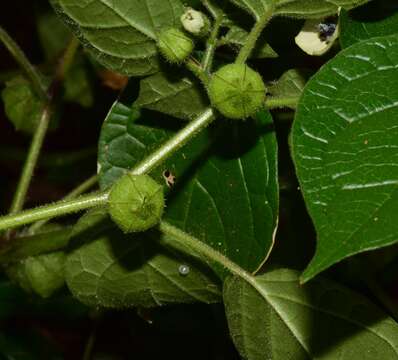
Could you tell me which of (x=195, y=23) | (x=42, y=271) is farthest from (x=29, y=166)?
(x=195, y=23)

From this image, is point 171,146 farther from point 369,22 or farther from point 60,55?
point 60,55

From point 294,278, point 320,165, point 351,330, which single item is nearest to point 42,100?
point 294,278

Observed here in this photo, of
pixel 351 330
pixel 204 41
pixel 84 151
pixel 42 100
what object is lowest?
pixel 84 151

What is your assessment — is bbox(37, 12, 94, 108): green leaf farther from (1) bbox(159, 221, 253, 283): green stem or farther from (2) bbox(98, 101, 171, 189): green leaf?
(1) bbox(159, 221, 253, 283): green stem

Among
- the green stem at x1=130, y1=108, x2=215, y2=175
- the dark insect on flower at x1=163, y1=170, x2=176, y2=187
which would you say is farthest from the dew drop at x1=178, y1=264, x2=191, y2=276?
the green stem at x1=130, y1=108, x2=215, y2=175

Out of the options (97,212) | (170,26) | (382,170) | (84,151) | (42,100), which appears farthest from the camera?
(84,151)

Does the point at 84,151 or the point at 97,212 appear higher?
the point at 97,212

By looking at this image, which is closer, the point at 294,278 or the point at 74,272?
the point at 294,278

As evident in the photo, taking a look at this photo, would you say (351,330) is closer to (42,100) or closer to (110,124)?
(110,124)
